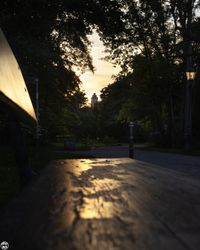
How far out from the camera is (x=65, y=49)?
3775 cm

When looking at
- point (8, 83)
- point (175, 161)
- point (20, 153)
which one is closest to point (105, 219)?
point (8, 83)

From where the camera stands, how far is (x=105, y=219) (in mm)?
1413

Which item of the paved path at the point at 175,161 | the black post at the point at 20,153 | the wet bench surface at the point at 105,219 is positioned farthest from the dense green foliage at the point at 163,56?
the wet bench surface at the point at 105,219

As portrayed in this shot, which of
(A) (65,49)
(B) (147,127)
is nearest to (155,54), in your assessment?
(A) (65,49)

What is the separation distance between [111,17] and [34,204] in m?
7.31

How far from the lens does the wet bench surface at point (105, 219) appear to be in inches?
43.6

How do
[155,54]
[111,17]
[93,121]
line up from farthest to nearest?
[93,121] < [155,54] < [111,17]

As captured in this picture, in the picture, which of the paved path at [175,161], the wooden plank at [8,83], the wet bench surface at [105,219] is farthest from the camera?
the paved path at [175,161]

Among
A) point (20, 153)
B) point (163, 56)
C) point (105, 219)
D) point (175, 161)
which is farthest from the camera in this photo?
point (163, 56)

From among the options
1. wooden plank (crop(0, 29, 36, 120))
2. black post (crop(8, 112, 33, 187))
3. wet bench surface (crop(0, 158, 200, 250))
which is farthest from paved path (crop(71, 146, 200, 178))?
wooden plank (crop(0, 29, 36, 120))

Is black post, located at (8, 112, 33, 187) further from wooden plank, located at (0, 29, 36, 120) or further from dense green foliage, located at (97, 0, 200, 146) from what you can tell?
dense green foliage, located at (97, 0, 200, 146)

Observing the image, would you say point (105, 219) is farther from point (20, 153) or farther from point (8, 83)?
point (20, 153)

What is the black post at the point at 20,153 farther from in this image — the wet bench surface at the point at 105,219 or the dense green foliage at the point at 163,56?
the dense green foliage at the point at 163,56

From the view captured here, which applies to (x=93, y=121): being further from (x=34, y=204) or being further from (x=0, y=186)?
(x=34, y=204)
